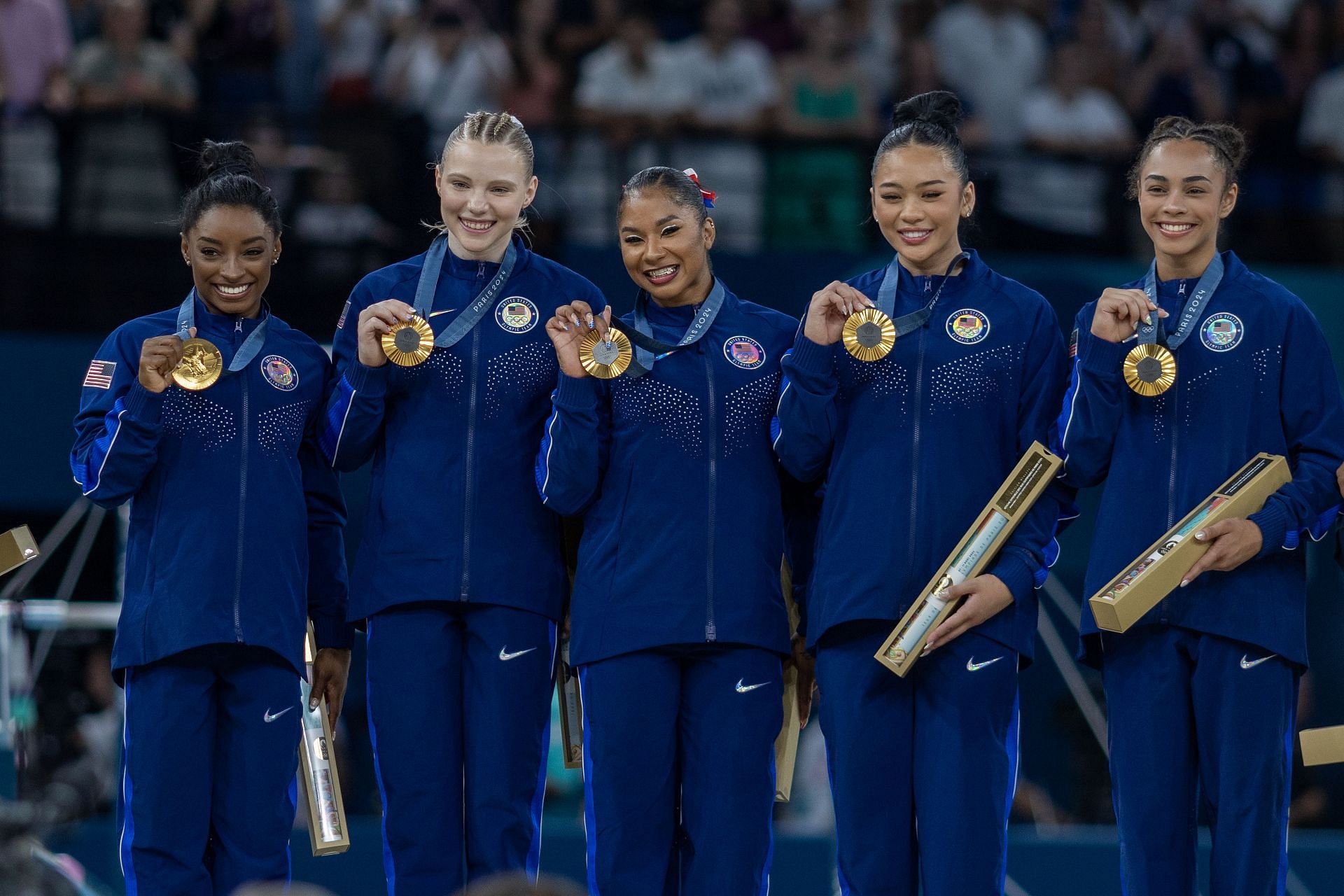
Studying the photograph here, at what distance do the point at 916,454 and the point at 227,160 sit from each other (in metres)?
1.75

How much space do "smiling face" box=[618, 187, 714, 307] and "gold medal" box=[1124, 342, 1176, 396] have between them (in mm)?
973

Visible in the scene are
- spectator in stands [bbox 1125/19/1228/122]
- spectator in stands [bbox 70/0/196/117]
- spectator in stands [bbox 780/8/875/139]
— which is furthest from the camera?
spectator in stands [bbox 1125/19/1228/122]

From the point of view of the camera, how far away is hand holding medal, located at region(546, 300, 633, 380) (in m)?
4.07

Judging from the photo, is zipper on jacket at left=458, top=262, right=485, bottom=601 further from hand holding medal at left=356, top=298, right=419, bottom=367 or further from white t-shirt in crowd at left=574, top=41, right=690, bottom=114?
white t-shirt in crowd at left=574, top=41, right=690, bottom=114

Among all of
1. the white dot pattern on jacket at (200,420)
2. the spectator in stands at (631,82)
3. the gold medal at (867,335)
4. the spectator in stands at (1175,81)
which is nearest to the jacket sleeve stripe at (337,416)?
the white dot pattern on jacket at (200,420)

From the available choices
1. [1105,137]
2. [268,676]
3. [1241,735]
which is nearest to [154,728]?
[268,676]

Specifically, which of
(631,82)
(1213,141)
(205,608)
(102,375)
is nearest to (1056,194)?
(631,82)

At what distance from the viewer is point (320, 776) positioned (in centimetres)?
436

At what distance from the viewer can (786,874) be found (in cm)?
589

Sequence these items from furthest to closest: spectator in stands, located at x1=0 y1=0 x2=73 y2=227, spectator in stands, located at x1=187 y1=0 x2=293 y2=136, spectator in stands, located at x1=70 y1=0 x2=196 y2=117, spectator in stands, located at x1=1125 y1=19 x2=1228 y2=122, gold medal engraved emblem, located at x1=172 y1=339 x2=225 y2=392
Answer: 1. spectator in stands, located at x1=1125 y1=19 x2=1228 y2=122
2. spectator in stands, located at x1=187 y1=0 x2=293 y2=136
3. spectator in stands, located at x1=70 y1=0 x2=196 y2=117
4. spectator in stands, located at x1=0 y1=0 x2=73 y2=227
5. gold medal engraved emblem, located at x1=172 y1=339 x2=225 y2=392

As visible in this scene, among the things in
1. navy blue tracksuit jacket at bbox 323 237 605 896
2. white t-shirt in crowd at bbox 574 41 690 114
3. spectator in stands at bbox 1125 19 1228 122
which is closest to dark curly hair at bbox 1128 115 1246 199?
navy blue tracksuit jacket at bbox 323 237 605 896

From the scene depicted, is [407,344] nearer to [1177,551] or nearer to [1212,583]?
[1177,551]

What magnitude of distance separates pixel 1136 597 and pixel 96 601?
226 inches

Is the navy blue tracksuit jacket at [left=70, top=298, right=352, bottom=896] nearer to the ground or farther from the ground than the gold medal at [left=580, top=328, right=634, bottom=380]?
nearer to the ground
